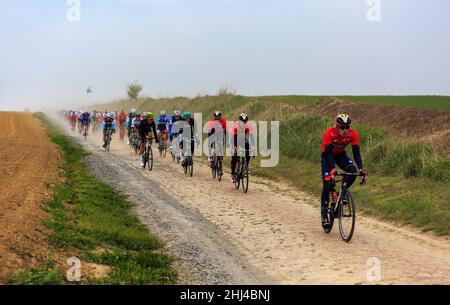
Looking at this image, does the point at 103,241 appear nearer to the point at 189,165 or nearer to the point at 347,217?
the point at 347,217

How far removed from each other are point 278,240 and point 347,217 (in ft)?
4.66

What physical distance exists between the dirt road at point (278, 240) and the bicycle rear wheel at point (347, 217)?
207mm

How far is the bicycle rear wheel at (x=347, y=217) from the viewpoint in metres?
9.35

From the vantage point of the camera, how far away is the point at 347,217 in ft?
31.7

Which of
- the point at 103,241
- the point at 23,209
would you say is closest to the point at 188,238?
the point at 103,241

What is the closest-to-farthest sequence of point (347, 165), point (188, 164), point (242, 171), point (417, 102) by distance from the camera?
1. point (347, 165)
2. point (242, 171)
3. point (188, 164)
4. point (417, 102)

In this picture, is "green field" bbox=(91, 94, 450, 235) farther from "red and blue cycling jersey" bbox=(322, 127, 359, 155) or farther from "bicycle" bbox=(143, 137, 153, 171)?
"bicycle" bbox=(143, 137, 153, 171)

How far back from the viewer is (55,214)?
9.99 metres

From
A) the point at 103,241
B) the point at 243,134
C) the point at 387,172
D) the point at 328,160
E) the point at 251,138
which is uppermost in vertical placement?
the point at 243,134

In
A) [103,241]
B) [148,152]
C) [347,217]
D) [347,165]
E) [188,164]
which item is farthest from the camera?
[148,152]

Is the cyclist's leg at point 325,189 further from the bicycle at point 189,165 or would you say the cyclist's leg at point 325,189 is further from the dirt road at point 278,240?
the bicycle at point 189,165

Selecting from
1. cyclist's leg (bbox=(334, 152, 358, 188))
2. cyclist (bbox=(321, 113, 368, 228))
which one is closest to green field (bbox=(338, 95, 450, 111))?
cyclist's leg (bbox=(334, 152, 358, 188))

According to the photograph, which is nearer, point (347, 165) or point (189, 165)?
point (347, 165)

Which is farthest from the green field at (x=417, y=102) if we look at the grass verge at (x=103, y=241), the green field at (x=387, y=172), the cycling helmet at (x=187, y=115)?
the grass verge at (x=103, y=241)
